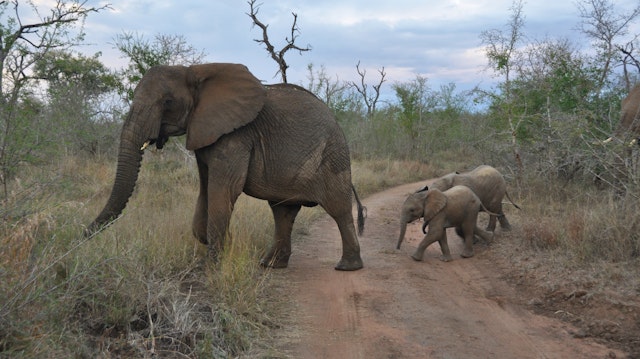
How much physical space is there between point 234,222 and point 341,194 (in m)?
1.97

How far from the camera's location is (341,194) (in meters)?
6.20

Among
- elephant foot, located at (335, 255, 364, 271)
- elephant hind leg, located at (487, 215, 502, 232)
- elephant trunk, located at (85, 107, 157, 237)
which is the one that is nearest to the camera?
elephant trunk, located at (85, 107, 157, 237)

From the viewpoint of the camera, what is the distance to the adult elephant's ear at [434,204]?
693 cm

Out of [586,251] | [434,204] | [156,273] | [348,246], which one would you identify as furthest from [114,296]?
[586,251]

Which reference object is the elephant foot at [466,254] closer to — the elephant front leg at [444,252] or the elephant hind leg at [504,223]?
the elephant front leg at [444,252]

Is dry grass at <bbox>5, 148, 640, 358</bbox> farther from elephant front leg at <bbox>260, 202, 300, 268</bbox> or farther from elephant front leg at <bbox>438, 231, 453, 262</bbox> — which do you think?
elephant front leg at <bbox>438, 231, 453, 262</bbox>

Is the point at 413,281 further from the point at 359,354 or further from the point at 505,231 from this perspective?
the point at 505,231

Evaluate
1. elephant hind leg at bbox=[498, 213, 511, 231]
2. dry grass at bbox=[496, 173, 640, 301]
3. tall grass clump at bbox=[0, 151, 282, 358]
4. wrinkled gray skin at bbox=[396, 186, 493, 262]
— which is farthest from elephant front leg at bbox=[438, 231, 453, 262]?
tall grass clump at bbox=[0, 151, 282, 358]

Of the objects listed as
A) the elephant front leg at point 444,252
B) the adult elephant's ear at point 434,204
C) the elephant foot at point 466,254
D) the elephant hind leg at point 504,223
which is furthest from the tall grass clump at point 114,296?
the elephant hind leg at point 504,223

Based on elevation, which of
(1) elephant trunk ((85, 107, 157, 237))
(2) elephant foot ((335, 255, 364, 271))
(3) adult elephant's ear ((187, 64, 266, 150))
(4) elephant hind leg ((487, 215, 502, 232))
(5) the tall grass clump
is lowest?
(2) elephant foot ((335, 255, 364, 271))

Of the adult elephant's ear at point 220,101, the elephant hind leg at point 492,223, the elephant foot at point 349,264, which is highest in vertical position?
the adult elephant's ear at point 220,101

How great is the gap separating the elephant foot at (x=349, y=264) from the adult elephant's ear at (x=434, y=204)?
1193 mm

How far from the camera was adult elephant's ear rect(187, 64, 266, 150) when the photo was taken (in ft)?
17.8

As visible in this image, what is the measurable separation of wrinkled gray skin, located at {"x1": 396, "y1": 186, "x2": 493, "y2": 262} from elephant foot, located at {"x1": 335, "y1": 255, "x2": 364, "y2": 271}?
35.5 inches
